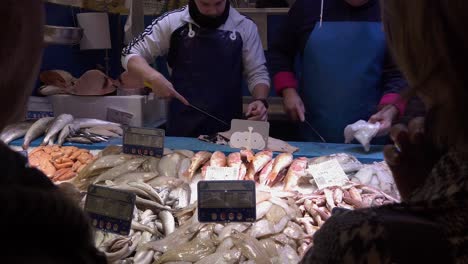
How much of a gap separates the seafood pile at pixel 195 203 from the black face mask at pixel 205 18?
119 centimetres

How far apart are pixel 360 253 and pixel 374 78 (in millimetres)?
2880

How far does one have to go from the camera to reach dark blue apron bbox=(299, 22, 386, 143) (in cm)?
350

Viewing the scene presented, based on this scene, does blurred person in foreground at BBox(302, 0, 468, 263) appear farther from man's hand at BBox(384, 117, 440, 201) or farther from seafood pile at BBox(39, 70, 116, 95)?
seafood pile at BBox(39, 70, 116, 95)

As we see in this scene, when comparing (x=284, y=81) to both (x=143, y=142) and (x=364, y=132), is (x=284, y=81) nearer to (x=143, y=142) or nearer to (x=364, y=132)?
(x=364, y=132)

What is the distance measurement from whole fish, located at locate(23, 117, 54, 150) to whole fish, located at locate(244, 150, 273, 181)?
147cm

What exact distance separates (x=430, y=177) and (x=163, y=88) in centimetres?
274

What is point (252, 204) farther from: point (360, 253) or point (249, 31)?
point (249, 31)

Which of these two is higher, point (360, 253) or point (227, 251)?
point (360, 253)

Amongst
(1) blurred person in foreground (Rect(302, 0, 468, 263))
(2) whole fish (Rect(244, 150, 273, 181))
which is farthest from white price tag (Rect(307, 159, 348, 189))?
(1) blurred person in foreground (Rect(302, 0, 468, 263))

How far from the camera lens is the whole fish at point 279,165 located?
2492 millimetres

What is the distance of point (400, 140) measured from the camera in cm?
108

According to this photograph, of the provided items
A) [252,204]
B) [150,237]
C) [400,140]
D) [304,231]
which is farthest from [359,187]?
[400,140]

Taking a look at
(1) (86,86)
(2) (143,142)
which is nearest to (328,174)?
(2) (143,142)

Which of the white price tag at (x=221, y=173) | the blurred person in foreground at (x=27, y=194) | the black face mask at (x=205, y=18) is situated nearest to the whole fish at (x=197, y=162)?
the white price tag at (x=221, y=173)
